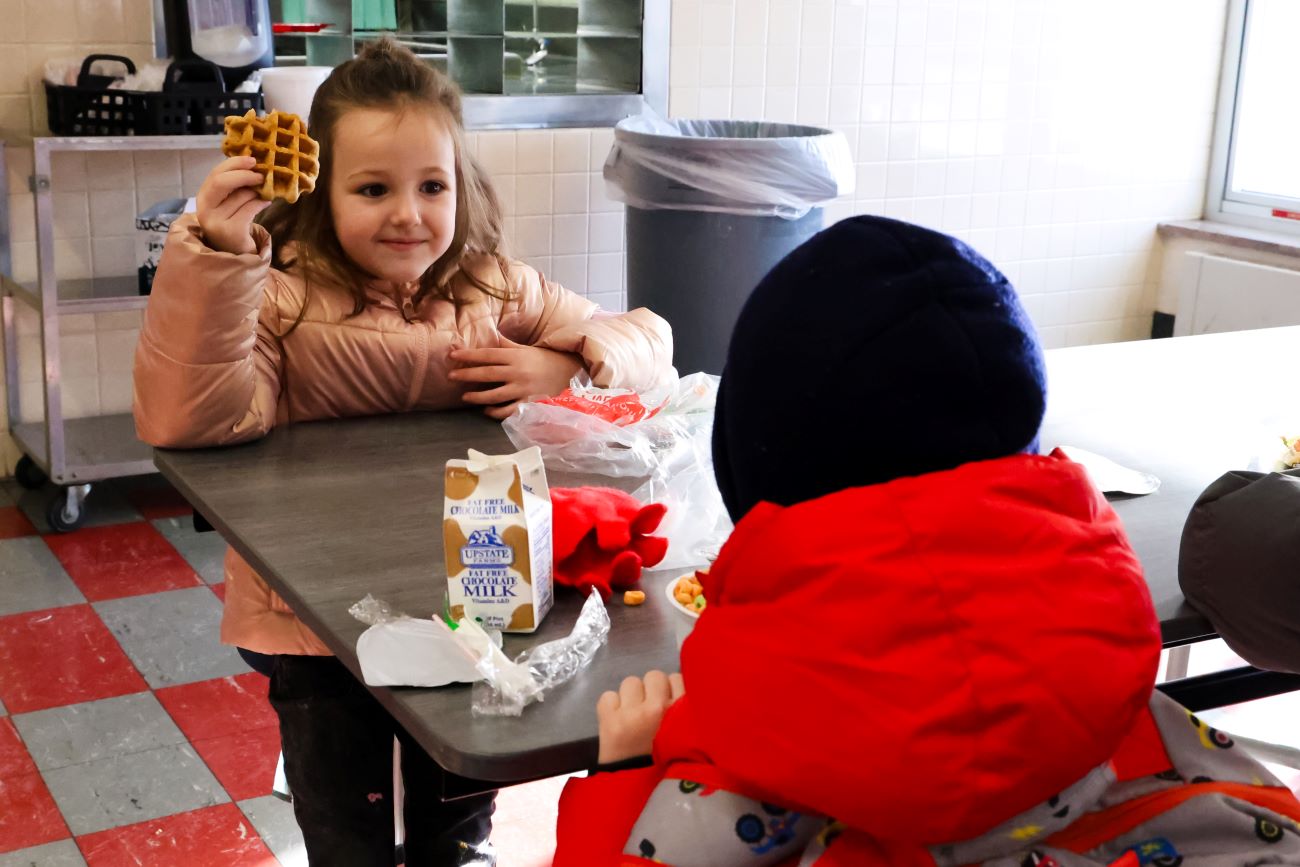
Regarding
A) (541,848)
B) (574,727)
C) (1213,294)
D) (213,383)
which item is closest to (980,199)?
(1213,294)

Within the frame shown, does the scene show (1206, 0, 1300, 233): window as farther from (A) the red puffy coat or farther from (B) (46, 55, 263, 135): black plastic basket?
(A) the red puffy coat

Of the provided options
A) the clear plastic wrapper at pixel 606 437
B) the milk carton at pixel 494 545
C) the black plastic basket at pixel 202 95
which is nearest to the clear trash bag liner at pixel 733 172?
the black plastic basket at pixel 202 95

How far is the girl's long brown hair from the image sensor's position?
1709 mm

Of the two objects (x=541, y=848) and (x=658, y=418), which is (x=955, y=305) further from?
(x=541, y=848)

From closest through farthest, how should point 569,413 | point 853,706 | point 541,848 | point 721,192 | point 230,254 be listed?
point 853,706 → point 230,254 → point 569,413 → point 541,848 → point 721,192

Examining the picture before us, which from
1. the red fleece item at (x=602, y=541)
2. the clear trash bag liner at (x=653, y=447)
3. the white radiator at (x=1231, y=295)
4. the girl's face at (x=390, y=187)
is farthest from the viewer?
Result: the white radiator at (x=1231, y=295)

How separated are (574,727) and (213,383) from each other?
0.71 metres

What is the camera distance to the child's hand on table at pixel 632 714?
0.97 metres

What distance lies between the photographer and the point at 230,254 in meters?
1.43

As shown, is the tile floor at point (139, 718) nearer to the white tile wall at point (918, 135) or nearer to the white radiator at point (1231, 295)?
the white tile wall at point (918, 135)

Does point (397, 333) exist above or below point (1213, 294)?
above

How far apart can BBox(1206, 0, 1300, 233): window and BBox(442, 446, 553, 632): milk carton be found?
4336mm

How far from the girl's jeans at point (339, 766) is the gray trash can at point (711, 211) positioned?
6.31 feet

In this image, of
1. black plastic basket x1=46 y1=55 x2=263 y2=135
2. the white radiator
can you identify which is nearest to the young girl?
black plastic basket x1=46 y1=55 x2=263 y2=135
